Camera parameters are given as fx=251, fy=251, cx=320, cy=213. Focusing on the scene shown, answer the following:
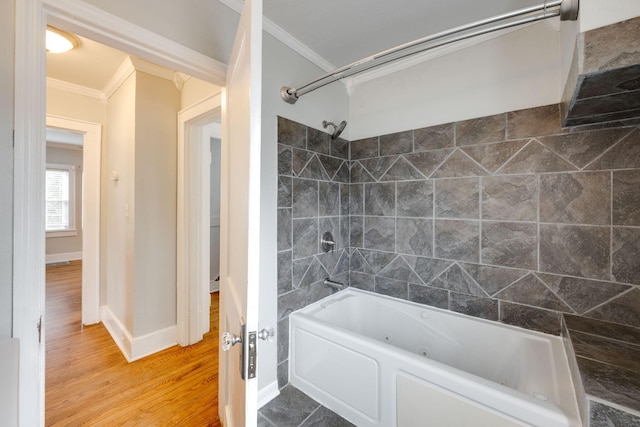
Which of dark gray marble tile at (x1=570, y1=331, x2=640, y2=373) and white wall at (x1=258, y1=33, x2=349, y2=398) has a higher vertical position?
white wall at (x1=258, y1=33, x2=349, y2=398)

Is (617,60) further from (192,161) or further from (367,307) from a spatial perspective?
(192,161)

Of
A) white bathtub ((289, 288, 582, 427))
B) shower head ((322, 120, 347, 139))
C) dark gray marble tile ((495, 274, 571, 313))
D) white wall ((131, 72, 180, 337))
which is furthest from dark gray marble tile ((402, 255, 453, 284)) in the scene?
white wall ((131, 72, 180, 337))

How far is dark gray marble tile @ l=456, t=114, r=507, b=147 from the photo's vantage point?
162 cm

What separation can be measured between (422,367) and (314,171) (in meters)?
1.40

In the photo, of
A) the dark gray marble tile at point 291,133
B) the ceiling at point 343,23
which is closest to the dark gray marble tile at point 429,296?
the dark gray marble tile at point 291,133

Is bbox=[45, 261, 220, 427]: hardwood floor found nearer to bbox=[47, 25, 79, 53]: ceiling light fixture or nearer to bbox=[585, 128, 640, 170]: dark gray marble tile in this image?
bbox=[47, 25, 79, 53]: ceiling light fixture

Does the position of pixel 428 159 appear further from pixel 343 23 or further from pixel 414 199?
pixel 343 23

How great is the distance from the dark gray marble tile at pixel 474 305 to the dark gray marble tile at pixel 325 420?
102cm

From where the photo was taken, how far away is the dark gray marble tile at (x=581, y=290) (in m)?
1.32

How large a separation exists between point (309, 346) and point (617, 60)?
200 centimetres

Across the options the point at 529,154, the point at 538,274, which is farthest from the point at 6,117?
the point at 538,274

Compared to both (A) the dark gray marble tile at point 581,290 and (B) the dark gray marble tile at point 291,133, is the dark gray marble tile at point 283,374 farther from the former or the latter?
(A) the dark gray marble tile at point 581,290

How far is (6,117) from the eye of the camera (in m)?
0.82

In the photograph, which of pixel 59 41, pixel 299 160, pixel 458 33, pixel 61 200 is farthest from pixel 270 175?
pixel 61 200
